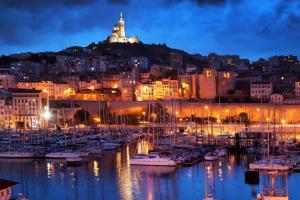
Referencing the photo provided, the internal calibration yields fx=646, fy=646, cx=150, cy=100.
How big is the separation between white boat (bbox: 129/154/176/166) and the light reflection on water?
329 millimetres

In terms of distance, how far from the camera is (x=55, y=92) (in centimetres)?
4641

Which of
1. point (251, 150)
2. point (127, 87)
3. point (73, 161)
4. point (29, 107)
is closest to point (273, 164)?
point (251, 150)

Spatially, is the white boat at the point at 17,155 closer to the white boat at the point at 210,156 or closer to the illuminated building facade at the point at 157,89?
the white boat at the point at 210,156

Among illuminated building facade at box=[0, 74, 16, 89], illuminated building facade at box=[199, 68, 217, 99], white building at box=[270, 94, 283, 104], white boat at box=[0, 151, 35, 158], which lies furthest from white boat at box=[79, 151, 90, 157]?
illuminated building facade at box=[0, 74, 16, 89]

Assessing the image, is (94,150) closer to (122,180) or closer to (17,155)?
(17,155)

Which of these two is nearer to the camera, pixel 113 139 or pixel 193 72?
pixel 113 139

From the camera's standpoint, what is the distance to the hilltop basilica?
246 feet

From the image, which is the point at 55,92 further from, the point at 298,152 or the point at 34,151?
the point at 298,152

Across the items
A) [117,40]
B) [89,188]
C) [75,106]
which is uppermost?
[117,40]

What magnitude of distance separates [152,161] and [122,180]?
2.86 m

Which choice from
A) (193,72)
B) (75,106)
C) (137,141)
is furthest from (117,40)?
(137,141)

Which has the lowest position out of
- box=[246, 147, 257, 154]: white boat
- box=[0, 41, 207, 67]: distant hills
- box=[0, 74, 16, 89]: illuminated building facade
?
box=[246, 147, 257, 154]: white boat

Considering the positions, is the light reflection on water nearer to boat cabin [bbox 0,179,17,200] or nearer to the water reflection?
the water reflection

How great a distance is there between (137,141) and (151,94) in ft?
50.2
